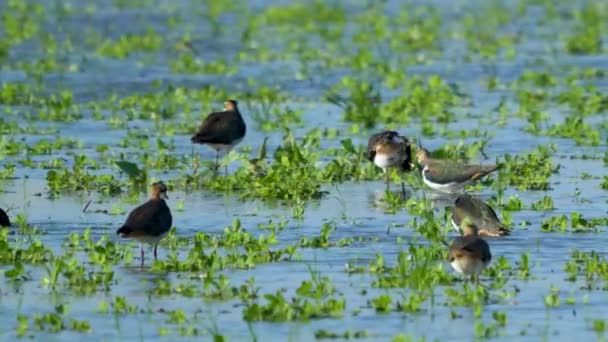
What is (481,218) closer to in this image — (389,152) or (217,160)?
(389,152)

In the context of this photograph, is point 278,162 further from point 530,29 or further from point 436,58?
point 530,29

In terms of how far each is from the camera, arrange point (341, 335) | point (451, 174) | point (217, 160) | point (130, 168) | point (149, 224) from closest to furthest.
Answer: point (341, 335)
point (149, 224)
point (451, 174)
point (130, 168)
point (217, 160)

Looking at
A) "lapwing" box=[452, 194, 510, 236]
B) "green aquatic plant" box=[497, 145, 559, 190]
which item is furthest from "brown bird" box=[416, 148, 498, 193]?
"lapwing" box=[452, 194, 510, 236]

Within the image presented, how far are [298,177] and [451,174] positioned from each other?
1547mm

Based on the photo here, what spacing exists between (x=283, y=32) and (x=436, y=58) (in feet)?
15.2

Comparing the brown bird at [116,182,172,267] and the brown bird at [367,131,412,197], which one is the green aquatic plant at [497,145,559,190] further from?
the brown bird at [116,182,172,267]

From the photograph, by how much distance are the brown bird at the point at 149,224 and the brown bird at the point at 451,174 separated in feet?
13.0

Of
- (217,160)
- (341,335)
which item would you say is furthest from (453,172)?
(341,335)

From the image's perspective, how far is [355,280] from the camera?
13.1m

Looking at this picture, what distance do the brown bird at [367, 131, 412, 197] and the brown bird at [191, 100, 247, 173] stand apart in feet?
5.97

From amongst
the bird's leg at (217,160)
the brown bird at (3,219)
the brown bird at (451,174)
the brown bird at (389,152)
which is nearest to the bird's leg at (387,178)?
the brown bird at (389,152)

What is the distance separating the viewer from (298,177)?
56.7 ft

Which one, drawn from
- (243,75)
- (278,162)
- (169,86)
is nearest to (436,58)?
(243,75)

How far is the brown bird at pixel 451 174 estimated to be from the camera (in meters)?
17.0
